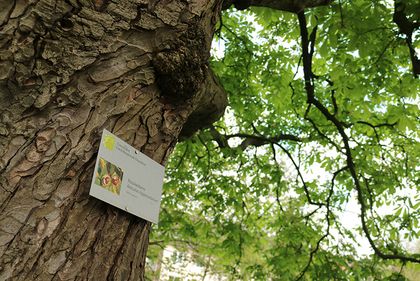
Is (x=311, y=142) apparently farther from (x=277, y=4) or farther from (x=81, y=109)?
(x=81, y=109)

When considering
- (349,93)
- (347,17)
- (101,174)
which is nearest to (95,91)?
(101,174)

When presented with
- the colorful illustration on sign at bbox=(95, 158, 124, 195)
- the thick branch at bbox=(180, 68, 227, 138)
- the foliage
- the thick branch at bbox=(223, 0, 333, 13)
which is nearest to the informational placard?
the colorful illustration on sign at bbox=(95, 158, 124, 195)

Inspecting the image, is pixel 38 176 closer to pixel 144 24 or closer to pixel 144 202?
pixel 144 202

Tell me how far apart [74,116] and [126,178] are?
0.77 feet

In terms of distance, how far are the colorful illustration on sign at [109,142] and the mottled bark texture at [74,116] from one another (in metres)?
0.02

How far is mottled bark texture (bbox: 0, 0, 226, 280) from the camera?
1.06 metres

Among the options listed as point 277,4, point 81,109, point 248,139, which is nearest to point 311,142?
point 248,139

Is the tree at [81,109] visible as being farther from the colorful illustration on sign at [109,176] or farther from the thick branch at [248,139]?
the thick branch at [248,139]

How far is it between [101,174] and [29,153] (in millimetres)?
188

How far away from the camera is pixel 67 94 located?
117 centimetres

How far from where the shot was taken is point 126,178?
4.17 feet

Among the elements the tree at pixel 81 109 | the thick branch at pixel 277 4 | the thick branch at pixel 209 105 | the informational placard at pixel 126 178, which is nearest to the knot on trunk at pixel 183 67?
the tree at pixel 81 109

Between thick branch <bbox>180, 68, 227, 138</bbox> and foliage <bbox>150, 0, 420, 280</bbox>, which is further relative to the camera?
foliage <bbox>150, 0, 420, 280</bbox>

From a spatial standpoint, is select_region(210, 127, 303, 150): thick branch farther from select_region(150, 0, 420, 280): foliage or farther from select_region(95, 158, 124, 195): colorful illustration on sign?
select_region(95, 158, 124, 195): colorful illustration on sign
